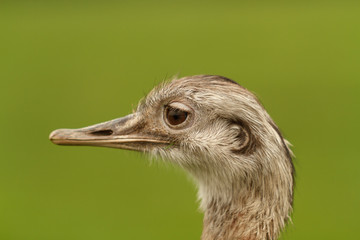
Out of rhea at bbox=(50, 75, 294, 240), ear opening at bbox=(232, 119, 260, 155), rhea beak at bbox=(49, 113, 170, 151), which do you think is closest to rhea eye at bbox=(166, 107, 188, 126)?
rhea at bbox=(50, 75, 294, 240)

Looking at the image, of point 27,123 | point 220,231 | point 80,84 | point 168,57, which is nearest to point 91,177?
point 27,123

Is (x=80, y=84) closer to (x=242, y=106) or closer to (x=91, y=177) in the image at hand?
(x=91, y=177)

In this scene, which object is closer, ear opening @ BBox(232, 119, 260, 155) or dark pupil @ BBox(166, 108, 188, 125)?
ear opening @ BBox(232, 119, 260, 155)

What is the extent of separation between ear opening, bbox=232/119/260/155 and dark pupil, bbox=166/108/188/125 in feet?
1.01

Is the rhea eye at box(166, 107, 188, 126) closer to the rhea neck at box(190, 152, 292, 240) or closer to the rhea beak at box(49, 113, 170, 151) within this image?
the rhea beak at box(49, 113, 170, 151)

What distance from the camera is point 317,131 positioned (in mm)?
11242

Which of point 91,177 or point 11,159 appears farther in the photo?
point 11,159

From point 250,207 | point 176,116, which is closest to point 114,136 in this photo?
point 176,116

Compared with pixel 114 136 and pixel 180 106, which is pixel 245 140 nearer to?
pixel 180 106

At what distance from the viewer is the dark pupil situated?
418cm

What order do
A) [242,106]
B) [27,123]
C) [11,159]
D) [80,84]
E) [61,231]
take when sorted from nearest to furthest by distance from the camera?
[242,106] → [61,231] → [11,159] → [27,123] → [80,84]

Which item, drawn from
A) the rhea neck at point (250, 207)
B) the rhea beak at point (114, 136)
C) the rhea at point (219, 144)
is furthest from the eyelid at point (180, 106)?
the rhea neck at point (250, 207)

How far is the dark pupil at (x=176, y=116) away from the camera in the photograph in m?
4.18

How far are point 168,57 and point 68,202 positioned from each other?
5.66 meters
